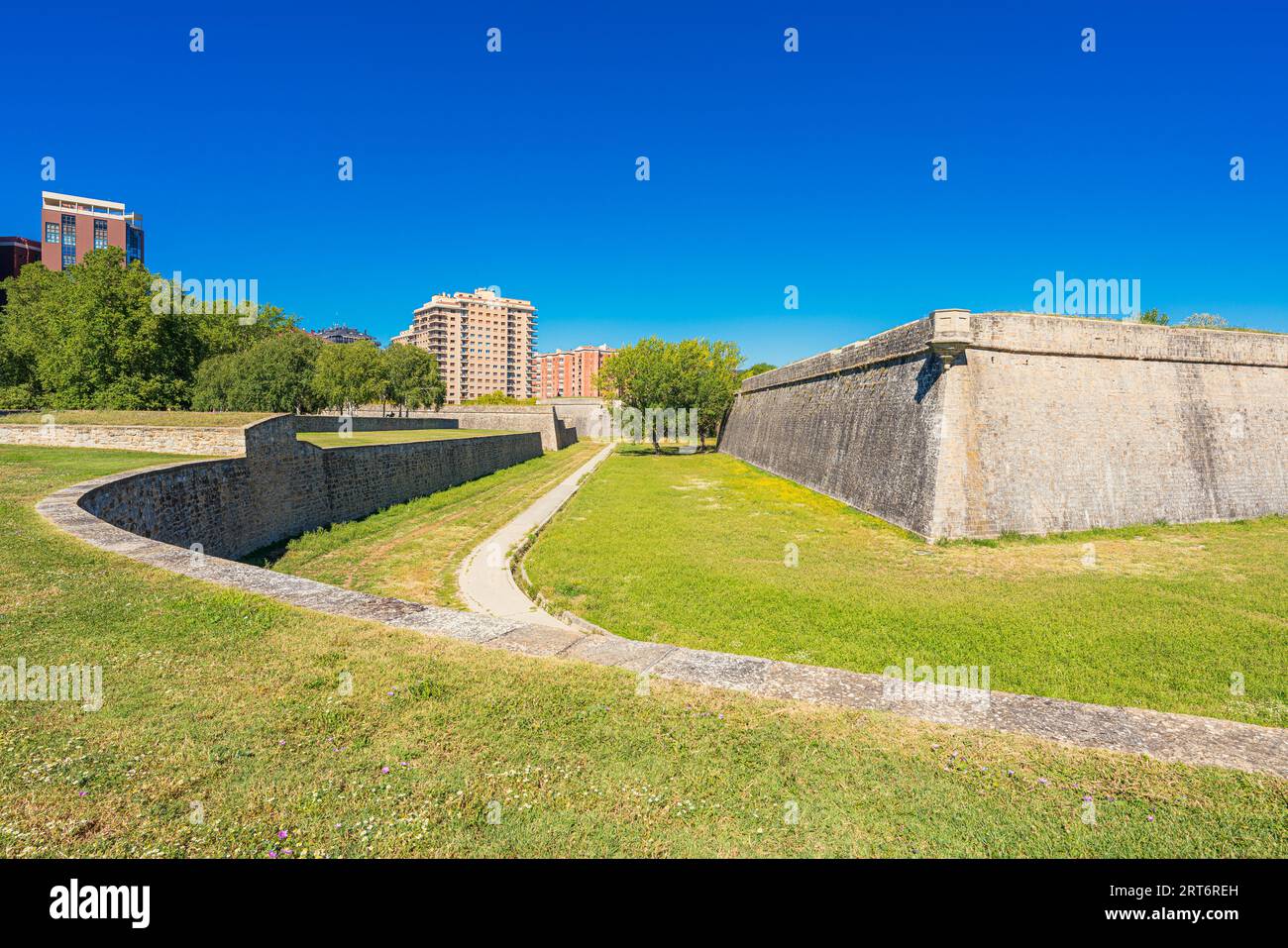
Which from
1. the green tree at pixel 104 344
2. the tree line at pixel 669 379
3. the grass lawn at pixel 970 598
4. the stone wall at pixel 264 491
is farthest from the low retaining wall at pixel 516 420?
the grass lawn at pixel 970 598

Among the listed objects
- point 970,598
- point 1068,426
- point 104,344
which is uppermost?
point 104,344

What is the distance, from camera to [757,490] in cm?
2477

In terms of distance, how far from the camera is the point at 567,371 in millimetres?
174875

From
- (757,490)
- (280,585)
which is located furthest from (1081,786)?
(757,490)

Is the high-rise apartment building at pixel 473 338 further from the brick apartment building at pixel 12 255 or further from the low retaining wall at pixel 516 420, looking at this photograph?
the low retaining wall at pixel 516 420

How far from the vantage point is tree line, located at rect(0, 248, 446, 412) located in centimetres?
2991

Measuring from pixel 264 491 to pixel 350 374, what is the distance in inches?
1882

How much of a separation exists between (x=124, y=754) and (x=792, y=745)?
3648 millimetres

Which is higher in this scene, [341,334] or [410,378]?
[341,334]

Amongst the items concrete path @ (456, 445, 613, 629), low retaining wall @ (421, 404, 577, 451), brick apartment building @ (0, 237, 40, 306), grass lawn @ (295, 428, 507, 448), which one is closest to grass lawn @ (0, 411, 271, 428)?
grass lawn @ (295, 428, 507, 448)

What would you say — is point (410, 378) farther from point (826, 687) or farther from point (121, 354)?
point (826, 687)

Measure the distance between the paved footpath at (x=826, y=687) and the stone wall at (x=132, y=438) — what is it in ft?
34.9

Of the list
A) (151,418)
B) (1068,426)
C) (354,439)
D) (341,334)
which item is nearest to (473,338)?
(341,334)
